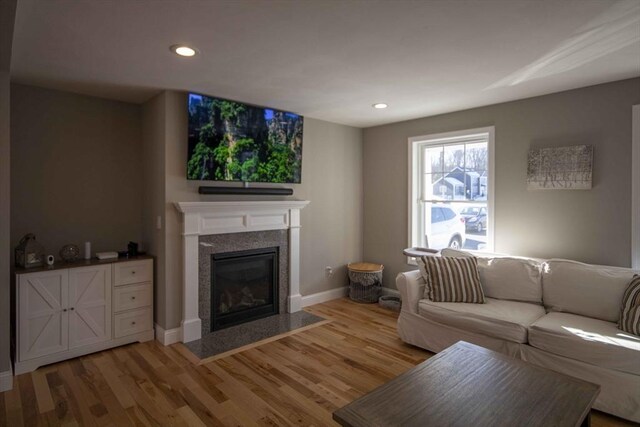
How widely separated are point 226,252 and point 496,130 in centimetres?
317

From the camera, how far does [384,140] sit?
4.86m

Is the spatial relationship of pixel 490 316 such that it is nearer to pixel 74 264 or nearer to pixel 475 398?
pixel 475 398

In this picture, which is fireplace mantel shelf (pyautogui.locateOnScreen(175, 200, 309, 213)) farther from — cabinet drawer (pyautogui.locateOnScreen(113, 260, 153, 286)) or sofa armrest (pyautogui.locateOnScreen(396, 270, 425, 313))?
sofa armrest (pyautogui.locateOnScreen(396, 270, 425, 313))

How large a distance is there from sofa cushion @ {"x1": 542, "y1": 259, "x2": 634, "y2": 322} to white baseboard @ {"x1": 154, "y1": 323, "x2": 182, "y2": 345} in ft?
11.1

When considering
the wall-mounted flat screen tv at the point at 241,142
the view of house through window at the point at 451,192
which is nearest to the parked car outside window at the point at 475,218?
the view of house through window at the point at 451,192

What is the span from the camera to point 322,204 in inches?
183

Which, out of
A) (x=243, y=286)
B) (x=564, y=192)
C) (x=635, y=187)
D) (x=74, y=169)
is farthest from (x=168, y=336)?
(x=635, y=187)

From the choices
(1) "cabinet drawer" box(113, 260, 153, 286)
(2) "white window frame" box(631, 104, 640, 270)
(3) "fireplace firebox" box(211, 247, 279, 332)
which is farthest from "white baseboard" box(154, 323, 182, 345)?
(2) "white window frame" box(631, 104, 640, 270)

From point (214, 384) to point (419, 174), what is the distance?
3.40 metres

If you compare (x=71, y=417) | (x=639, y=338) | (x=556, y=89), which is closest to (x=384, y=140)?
(x=556, y=89)

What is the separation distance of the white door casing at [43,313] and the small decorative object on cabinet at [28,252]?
219mm

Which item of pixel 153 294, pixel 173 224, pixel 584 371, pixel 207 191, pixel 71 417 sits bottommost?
pixel 71 417

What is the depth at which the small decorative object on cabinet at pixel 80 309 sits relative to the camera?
281 centimetres

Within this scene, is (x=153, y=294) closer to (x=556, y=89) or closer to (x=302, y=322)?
(x=302, y=322)
